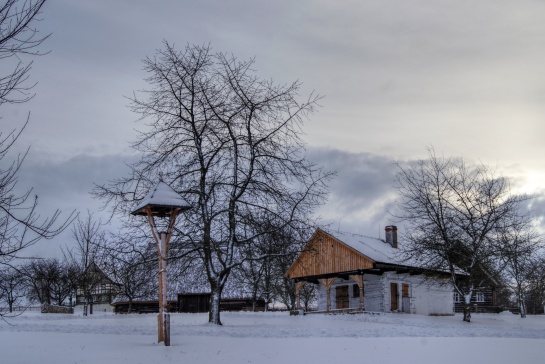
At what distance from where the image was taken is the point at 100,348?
12.7 metres

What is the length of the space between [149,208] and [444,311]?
32091mm

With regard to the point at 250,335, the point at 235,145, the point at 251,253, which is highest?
the point at 235,145

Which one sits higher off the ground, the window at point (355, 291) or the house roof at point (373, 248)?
the house roof at point (373, 248)

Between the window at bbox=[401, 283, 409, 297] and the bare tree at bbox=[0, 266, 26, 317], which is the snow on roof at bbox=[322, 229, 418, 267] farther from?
the bare tree at bbox=[0, 266, 26, 317]

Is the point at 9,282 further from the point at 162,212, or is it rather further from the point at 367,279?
the point at 162,212

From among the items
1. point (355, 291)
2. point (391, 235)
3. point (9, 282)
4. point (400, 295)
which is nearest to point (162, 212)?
point (400, 295)

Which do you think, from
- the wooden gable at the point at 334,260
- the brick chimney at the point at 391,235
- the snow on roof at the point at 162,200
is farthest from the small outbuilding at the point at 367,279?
the snow on roof at the point at 162,200

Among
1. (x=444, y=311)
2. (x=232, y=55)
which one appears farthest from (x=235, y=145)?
(x=444, y=311)

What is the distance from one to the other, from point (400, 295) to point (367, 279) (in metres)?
2.48

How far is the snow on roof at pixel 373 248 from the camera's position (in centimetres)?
3522

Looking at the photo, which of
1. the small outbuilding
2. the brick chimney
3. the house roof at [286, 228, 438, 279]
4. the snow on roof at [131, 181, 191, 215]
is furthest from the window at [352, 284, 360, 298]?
the snow on roof at [131, 181, 191, 215]

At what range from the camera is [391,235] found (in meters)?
43.8

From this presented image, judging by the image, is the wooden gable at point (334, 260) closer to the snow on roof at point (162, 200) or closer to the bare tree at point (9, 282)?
the bare tree at point (9, 282)

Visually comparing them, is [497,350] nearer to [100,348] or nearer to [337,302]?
[100,348]
